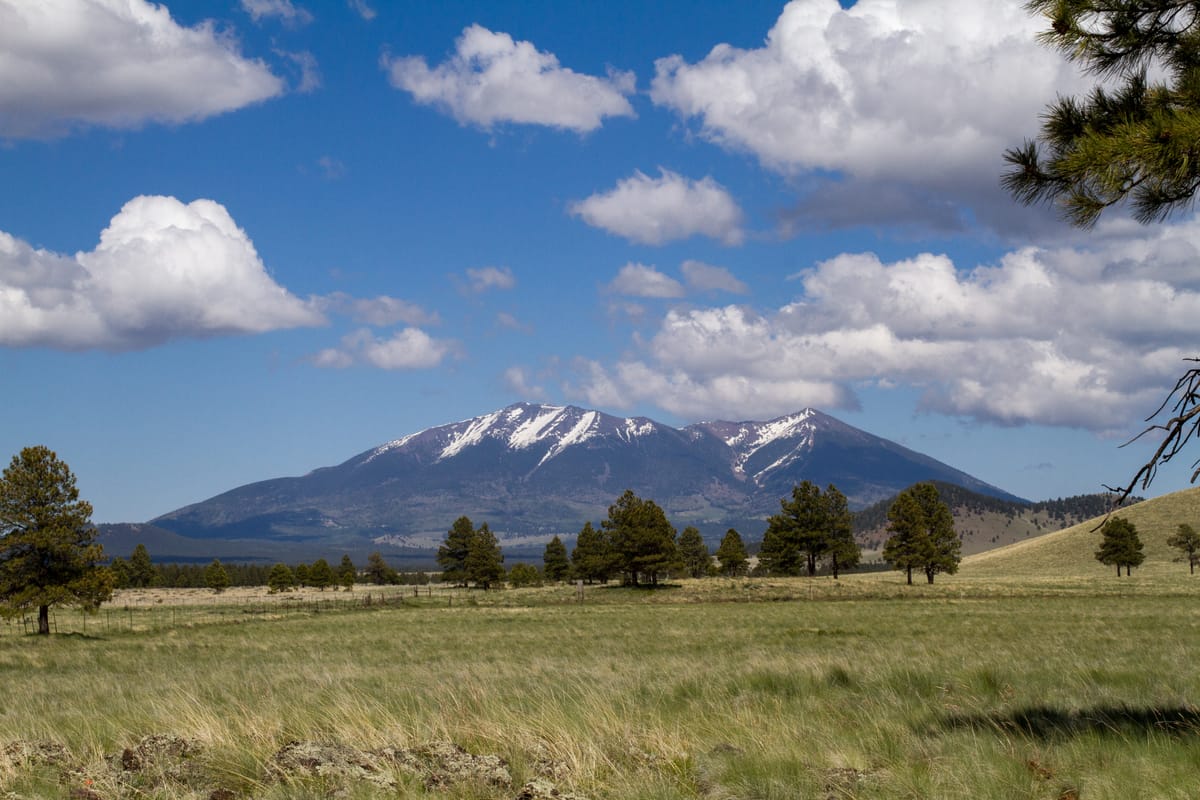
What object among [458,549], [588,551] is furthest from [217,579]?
[588,551]

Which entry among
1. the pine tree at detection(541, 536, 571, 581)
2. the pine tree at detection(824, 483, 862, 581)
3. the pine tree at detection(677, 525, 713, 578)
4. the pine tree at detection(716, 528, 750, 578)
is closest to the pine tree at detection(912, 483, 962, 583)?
the pine tree at detection(824, 483, 862, 581)

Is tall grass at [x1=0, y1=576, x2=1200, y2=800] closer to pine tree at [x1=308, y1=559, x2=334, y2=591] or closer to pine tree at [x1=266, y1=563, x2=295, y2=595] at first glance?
pine tree at [x1=266, y1=563, x2=295, y2=595]

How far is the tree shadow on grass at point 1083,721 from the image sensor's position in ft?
28.2

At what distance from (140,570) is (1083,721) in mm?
147060

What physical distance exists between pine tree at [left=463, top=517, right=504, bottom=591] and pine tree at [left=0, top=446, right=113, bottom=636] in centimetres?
5873

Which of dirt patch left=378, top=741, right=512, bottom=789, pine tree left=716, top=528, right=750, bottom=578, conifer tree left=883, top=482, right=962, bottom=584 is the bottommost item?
pine tree left=716, top=528, right=750, bottom=578

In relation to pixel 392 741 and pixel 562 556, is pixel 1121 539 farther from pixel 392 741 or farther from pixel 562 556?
pixel 392 741

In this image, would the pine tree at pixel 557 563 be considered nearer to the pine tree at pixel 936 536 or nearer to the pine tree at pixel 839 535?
the pine tree at pixel 839 535

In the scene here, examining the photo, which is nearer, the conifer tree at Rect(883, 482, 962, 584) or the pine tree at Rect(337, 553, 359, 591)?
the conifer tree at Rect(883, 482, 962, 584)

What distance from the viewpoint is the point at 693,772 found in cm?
688

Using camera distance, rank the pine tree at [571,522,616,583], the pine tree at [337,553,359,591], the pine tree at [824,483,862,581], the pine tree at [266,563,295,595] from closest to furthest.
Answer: the pine tree at [824,483,862,581] → the pine tree at [571,522,616,583] → the pine tree at [266,563,295,595] → the pine tree at [337,553,359,591]

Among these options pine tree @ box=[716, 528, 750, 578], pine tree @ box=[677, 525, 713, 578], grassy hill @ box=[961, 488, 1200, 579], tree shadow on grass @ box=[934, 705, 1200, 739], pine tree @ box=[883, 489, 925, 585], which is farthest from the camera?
grassy hill @ box=[961, 488, 1200, 579]

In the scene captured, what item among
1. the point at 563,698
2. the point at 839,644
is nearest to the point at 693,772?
the point at 563,698

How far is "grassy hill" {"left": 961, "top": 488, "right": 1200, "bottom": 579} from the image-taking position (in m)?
132
